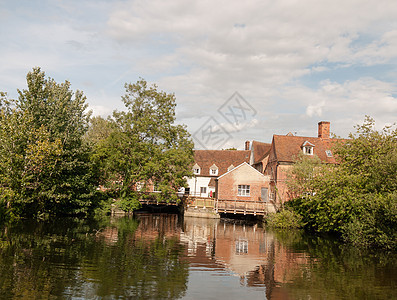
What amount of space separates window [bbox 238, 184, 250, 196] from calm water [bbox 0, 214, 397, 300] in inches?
686

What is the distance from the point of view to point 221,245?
23.5 metres

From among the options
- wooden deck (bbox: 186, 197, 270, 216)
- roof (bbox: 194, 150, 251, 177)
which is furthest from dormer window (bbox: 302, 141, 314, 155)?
roof (bbox: 194, 150, 251, 177)

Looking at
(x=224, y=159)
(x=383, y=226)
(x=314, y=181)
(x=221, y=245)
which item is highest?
(x=224, y=159)

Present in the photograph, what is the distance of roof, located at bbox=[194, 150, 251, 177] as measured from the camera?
60.3 m

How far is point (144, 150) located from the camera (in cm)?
4069

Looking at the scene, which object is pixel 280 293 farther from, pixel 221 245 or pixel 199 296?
pixel 221 245

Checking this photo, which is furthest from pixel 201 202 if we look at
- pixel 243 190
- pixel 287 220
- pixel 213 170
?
pixel 213 170

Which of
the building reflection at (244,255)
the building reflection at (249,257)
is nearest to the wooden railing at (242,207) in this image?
the building reflection at (244,255)

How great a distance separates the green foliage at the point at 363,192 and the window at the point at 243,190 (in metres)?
11.3

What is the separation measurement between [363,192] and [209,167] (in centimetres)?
3524

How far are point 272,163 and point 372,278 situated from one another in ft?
99.8

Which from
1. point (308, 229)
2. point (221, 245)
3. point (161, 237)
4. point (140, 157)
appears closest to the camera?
point (221, 245)

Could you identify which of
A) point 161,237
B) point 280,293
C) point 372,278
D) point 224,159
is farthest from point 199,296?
point 224,159

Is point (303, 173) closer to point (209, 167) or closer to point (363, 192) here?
point (363, 192)
